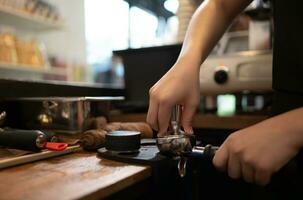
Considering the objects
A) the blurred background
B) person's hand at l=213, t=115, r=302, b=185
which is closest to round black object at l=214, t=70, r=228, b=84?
the blurred background

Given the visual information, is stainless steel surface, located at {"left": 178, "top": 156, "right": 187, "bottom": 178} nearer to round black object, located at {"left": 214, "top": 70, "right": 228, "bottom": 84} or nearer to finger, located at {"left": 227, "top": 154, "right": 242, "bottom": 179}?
finger, located at {"left": 227, "top": 154, "right": 242, "bottom": 179}

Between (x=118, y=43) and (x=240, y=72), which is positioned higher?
(x=118, y=43)

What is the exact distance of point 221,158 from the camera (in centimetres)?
43

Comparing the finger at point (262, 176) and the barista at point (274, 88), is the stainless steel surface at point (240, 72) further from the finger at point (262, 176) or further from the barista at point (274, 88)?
the finger at point (262, 176)

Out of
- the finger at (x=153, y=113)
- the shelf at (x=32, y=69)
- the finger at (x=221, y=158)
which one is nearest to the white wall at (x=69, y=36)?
the shelf at (x=32, y=69)

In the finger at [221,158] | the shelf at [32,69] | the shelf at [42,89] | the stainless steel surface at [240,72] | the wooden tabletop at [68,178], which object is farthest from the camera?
the shelf at [32,69]

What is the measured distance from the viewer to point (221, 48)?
1.05 m

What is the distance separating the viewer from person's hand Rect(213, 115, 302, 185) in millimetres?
401

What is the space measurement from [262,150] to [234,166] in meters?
0.04

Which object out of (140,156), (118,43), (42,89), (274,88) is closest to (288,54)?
(274,88)

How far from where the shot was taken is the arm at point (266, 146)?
400mm

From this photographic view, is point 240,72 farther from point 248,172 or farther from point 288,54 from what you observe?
point 248,172

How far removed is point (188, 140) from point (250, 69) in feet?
1.62

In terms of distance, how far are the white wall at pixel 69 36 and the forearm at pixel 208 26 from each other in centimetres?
175
